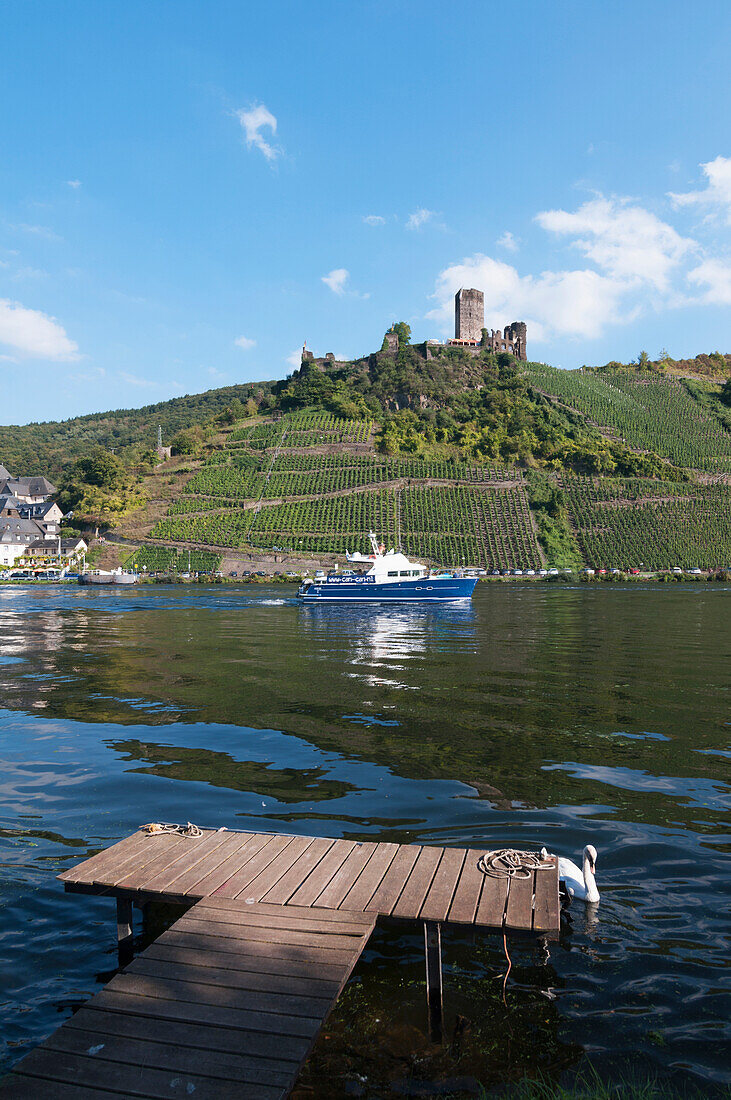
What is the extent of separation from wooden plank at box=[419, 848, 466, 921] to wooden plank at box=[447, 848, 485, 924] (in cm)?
4

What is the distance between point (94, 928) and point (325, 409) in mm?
121733

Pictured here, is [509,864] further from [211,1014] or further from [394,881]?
[211,1014]

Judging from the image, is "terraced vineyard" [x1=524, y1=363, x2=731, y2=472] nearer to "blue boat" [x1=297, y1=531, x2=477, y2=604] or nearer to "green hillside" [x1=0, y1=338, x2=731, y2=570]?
"green hillside" [x1=0, y1=338, x2=731, y2=570]

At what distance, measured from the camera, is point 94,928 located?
20.4 ft

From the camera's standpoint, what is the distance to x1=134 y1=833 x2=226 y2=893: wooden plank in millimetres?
5648

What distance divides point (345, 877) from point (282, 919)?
2.53ft

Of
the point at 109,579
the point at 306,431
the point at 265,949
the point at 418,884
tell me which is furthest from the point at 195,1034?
the point at 306,431

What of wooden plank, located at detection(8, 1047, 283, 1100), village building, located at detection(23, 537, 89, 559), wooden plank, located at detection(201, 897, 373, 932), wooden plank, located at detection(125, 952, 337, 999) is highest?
village building, located at detection(23, 537, 89, 559)

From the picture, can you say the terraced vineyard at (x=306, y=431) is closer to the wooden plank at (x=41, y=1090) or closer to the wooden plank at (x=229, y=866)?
the wooden plank at (x=229, y=866)

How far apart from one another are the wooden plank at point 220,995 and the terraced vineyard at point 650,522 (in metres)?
84.2

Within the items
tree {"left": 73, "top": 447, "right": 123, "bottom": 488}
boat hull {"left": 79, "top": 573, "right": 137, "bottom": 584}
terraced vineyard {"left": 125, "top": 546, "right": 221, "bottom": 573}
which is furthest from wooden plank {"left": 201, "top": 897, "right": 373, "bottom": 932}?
tree {"left": 73, "top": 447, "right": 123, "bottom": 488}

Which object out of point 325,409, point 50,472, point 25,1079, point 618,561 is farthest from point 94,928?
point 50,472

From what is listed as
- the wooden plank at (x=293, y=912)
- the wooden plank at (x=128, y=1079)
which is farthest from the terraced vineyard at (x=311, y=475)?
the wooden plank at (x=128, y=1079)

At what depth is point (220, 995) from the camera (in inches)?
171
